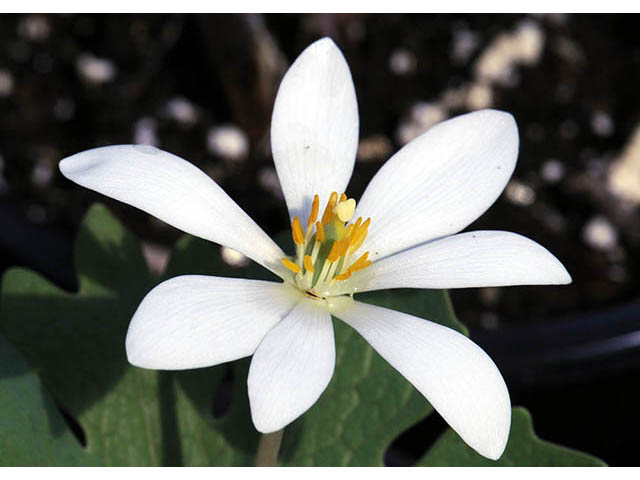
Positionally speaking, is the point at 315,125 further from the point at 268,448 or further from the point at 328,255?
the point at 268,448

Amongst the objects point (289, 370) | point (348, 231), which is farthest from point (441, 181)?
point (289, 370)

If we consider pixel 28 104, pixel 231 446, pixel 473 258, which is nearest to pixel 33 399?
pixel 231 446

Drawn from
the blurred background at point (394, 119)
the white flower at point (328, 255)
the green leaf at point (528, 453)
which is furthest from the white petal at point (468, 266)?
the blurred background at point (394, 119)

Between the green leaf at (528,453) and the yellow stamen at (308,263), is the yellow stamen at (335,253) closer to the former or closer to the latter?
the yellow stamen at (308,263)

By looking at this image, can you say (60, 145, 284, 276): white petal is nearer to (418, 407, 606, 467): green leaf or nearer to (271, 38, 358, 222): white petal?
(271, 38, 358, 222): white petal

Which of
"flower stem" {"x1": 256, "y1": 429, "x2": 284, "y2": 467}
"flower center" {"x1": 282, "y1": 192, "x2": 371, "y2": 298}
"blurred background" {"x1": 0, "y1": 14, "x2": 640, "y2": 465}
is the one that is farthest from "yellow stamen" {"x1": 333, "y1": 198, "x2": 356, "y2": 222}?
"blurred background" {"x1": 0, "y1": 14, "x2": 640, "y2": 465}
